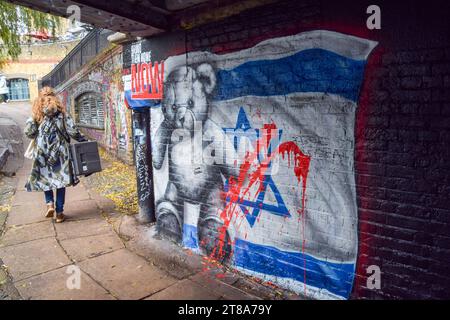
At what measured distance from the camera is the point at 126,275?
3.43 m

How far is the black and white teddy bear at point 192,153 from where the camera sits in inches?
142

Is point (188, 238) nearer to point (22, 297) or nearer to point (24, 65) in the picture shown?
point (22, 297)

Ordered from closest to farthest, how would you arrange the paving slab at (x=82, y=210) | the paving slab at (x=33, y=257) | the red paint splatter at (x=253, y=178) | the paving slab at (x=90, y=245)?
the red paint splatter at (x=253, y=178) → the paving slab at (x=33, y=257) → the paving slab at (x=90, y=245) → the paving slab at (x=82, y=210)

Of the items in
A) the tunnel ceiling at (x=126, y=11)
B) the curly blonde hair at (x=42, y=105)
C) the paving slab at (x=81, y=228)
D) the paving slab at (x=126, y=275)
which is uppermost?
the tunnel ceiling at (x=126, y=11)

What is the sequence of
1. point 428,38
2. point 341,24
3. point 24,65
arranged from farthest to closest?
point 24,65, point 341,24, point 428,38

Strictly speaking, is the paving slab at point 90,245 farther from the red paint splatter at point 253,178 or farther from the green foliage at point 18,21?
the green foliage at point 18,21

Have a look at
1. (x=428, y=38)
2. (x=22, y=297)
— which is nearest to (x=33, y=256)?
(x=22, y=297)

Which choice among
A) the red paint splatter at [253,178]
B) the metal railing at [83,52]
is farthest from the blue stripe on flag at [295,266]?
the metal railing at [83,52]

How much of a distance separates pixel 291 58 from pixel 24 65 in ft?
105

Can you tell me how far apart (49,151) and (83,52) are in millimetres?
9504

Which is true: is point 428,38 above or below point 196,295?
above

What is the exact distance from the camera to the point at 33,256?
3.84 m

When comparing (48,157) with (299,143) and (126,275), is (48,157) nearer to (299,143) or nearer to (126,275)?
(126,275)

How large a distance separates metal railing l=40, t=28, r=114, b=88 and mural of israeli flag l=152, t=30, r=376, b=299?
8.51m
